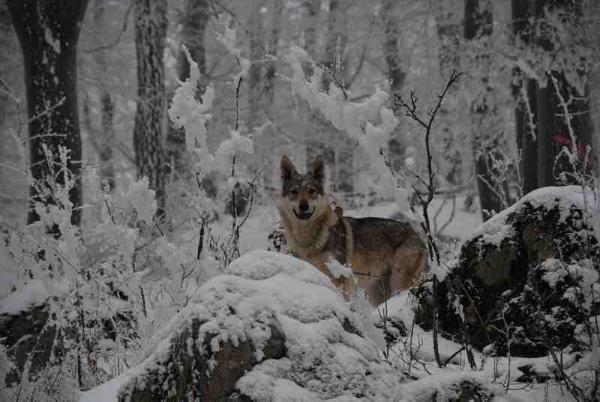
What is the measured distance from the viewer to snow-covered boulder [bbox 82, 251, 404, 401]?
224cm

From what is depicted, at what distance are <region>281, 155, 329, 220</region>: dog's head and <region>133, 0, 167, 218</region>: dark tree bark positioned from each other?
15.6 ft

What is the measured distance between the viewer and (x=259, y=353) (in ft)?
7.54

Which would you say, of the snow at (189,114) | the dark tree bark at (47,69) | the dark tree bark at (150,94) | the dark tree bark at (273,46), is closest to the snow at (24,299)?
the dark tree bark at (47,69)

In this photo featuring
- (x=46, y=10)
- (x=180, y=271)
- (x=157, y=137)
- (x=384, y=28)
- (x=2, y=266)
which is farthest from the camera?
(x=384, y=28)

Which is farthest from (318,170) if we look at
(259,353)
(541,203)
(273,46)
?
(273,46)

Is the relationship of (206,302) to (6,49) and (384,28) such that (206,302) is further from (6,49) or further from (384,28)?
(384,28)

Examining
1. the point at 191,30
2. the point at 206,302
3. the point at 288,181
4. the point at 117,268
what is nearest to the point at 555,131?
the point at 288,181

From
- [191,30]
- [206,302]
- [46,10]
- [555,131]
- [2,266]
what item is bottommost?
[2,266]

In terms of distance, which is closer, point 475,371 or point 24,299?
point 475,371

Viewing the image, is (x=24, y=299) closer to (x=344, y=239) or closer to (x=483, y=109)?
(x=344, y=239)

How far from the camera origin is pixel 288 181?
6672 mm

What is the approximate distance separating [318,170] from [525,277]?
11.6 ft

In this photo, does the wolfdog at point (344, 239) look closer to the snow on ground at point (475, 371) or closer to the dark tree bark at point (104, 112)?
the snow on ground at point (475, 371)

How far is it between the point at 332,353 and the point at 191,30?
46.9 feet
